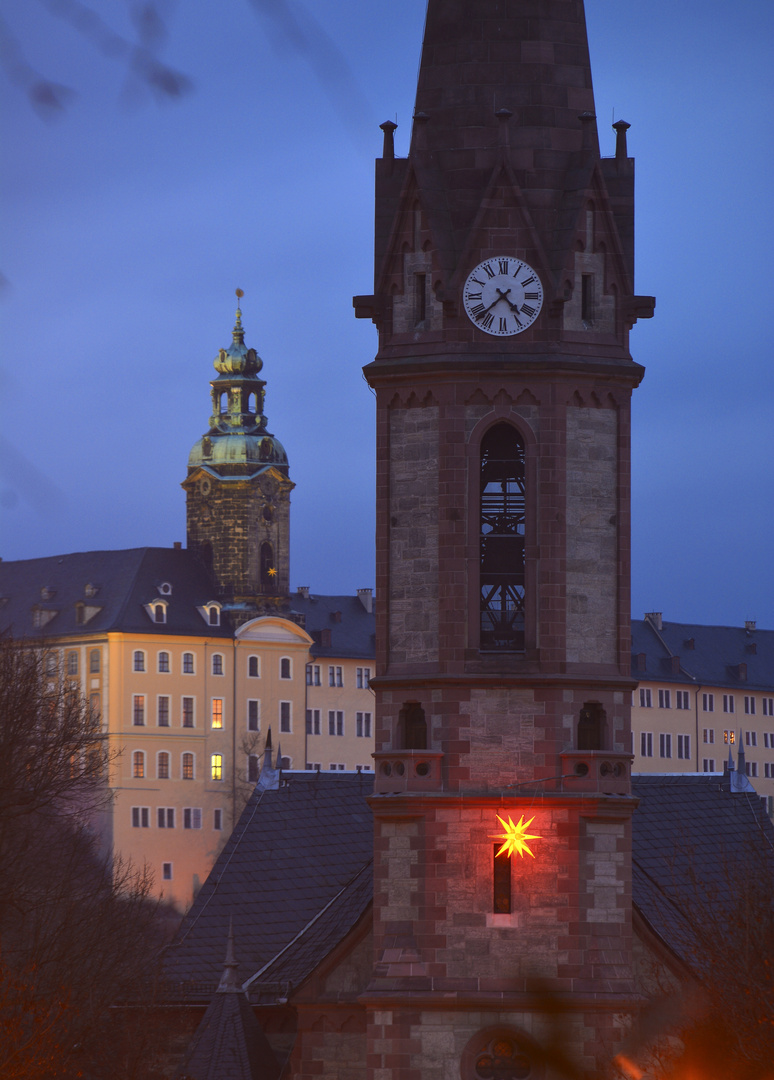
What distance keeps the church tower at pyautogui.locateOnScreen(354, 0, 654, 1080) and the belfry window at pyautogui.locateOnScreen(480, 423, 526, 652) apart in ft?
0.18

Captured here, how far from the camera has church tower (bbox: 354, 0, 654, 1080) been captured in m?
58.7

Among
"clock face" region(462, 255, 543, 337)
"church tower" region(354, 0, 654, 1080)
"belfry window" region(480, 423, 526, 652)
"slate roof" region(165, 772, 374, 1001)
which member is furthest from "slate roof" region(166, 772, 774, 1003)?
"clock face" region(462, 255, 543, 337)

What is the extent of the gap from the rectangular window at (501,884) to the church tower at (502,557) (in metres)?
0.06

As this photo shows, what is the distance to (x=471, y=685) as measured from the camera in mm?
59406

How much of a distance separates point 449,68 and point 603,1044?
71.5ft

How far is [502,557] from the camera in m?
60.8

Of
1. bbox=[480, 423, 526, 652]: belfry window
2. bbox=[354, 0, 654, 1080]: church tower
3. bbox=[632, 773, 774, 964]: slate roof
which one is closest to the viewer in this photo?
bbox=[354, 0, 654, 1080]: church tower

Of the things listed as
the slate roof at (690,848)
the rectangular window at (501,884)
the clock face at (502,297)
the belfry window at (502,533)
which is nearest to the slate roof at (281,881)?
the slate roof at (690,848)

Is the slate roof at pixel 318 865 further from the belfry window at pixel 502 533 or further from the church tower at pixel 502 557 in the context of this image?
the belfry window at pixel 502 533

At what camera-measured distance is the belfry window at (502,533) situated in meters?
60.7

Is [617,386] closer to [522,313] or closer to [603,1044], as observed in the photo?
[522,313]

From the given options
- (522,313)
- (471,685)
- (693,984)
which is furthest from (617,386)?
(693,984)

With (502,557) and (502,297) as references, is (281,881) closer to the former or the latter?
(502,557)

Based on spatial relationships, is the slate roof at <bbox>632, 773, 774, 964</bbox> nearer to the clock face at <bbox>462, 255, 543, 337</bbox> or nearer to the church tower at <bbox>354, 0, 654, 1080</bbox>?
the church tower at <bbox>354, 0, 654, 1080</bbox>
